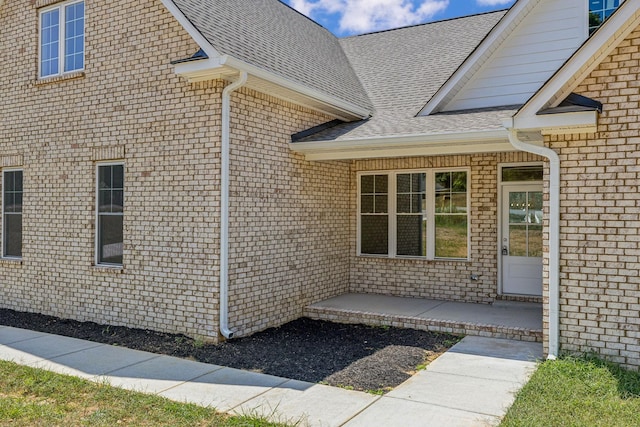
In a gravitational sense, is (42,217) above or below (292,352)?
above

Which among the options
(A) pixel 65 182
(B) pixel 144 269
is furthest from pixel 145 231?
(A) pixel 65 182

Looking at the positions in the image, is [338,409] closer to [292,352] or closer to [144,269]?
[292,352]

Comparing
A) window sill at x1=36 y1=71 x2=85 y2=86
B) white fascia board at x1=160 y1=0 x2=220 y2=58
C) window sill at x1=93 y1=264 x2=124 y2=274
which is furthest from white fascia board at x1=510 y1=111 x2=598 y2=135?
window sill at x1=36 y1=71 x2=85 y2=86

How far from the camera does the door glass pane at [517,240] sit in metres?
9.69

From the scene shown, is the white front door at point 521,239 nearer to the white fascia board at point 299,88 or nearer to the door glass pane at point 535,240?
the door glass pane at point 535,240

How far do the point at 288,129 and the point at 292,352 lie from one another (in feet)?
12.9

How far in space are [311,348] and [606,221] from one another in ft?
13.9

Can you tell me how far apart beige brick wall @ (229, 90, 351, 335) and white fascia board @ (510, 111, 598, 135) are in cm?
388

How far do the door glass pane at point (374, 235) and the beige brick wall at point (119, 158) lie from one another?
438cm

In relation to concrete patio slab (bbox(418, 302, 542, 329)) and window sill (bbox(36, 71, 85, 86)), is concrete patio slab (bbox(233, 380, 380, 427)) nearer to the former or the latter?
concrete patio slab (bbox(418, 302, 542, 329))

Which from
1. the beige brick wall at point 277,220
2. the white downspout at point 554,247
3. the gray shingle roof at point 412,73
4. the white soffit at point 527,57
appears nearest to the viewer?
the white downspout at point 554,247

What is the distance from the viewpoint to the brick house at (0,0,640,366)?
20.5 feet

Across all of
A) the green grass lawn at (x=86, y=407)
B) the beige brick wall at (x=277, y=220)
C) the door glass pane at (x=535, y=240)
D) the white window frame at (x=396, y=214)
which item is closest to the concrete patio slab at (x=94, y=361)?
the green grass lawn at (x=86, y=407)

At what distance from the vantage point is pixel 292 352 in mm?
7266
